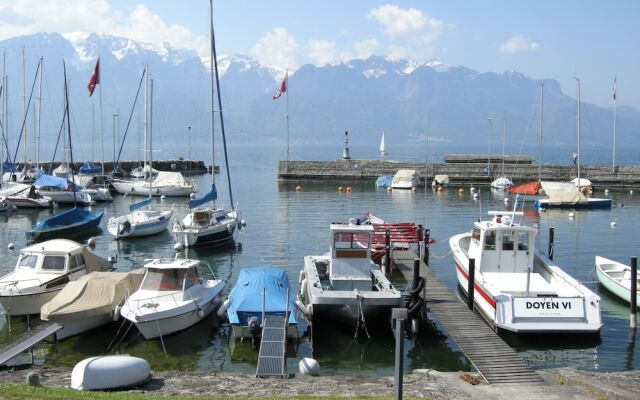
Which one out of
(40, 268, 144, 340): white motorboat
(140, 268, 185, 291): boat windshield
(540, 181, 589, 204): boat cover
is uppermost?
(540, 181, 589, 204): boat cover

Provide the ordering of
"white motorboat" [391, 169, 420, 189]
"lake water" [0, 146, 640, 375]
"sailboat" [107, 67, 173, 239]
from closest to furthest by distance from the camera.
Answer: "lake water" [0, 146, 640, 375] < "sailboat" [107, 67, 173, 239] < "white motorboat" [391, 169, 420, 189]

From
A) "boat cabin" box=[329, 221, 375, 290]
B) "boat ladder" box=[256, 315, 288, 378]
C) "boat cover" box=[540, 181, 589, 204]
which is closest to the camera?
"boat ladder" box=[256, 315, 288, 378]

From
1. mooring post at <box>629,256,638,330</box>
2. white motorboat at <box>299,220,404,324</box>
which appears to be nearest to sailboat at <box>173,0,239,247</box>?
white motorboat at <box>299,220,404,324</box>

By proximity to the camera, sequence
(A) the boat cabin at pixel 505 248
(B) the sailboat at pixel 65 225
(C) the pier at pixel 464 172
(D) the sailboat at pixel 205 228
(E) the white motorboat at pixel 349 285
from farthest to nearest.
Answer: (C) the pier at pixel 464 172
(B) the sailboat at pixel 65 225
(D) the sailboat at pixel 205 228
(A) the boat cabin at pixel 505 248
(E) the white motorboat at pixel 349 285

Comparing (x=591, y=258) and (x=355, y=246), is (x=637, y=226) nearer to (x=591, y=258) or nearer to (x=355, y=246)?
(x=591, y=258)

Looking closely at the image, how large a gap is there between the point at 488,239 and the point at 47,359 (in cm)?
1578

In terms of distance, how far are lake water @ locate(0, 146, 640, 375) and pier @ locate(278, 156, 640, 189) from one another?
336cm

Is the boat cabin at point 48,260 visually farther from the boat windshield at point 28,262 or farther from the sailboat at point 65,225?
the sailboat at point 65,225

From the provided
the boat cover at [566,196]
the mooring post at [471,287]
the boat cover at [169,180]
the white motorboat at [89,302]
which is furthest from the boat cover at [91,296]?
the boat cover at [169,180]

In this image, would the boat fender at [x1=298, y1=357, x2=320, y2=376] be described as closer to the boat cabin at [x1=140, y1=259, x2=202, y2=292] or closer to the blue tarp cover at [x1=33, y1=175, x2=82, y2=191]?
the boat cabin at [x1=140, y1=259, x2=202, y2=292]

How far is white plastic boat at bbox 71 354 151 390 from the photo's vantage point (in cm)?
1516

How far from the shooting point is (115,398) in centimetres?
1346

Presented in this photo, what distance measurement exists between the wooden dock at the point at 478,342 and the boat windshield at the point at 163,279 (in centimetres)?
841

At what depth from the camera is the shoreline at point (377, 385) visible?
14.8m
